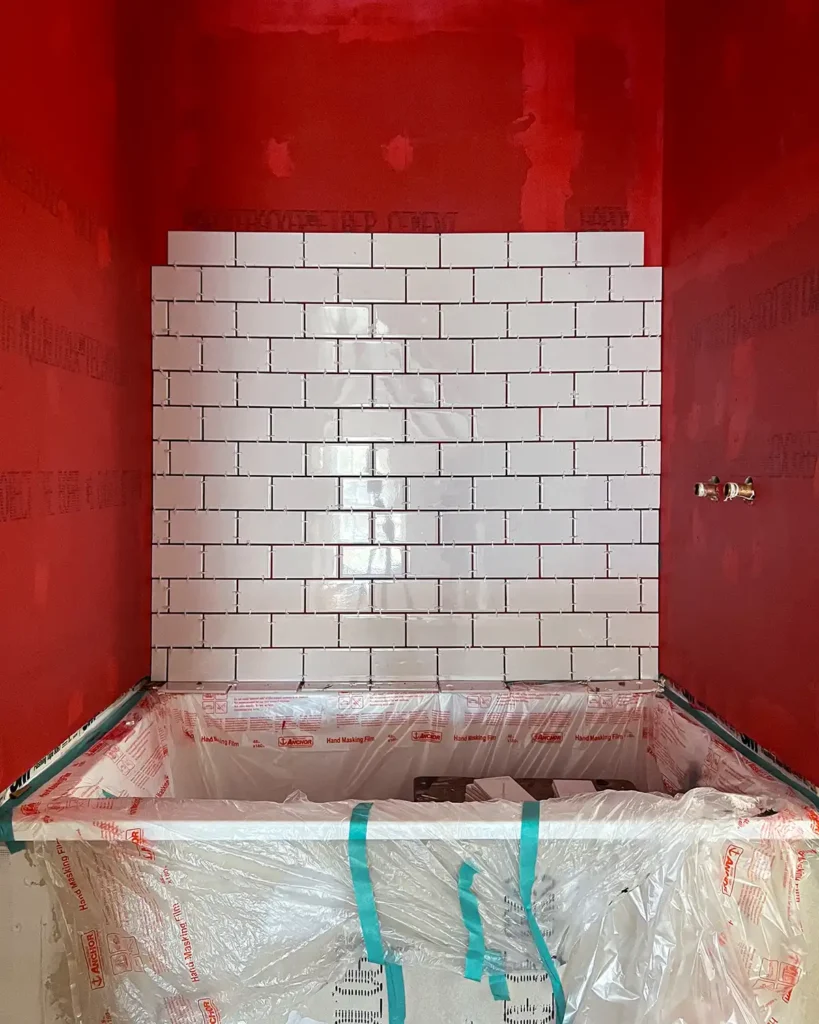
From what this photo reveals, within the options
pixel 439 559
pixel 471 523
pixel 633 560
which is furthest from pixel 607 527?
pixel 439 559

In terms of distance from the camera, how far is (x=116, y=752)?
1642 mm

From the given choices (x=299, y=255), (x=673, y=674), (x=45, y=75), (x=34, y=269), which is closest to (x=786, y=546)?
(x=673, y=674)

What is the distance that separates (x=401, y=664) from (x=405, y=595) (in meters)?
0.20

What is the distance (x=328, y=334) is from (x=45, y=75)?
86 cm

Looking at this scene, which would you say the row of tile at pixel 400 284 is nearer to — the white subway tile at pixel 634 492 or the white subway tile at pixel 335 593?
the white subway tile at pixel 634 492

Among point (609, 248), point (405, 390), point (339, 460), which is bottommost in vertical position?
point (339, 460)

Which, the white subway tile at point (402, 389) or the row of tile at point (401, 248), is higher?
the row of tile at point (401, 248)

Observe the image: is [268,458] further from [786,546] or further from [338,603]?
[786,546]

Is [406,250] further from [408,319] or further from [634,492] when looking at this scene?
[634,492]

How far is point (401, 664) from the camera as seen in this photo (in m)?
2.08

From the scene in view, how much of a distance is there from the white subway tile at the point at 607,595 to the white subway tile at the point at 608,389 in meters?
0.52

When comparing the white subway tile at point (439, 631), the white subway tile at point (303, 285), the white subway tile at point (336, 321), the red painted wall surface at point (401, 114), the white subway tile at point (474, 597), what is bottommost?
the white subway tile at point (439, 631)

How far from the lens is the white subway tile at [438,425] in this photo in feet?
6.74

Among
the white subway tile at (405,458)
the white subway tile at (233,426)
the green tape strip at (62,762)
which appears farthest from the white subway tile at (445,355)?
the green tape strip at (62,762)
